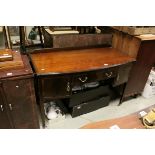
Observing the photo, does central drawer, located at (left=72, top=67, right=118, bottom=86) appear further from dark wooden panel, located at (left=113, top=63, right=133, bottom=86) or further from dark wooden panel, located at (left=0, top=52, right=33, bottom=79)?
dark wooden panel, located at (left=0, top=52, right=33, bottom=79)

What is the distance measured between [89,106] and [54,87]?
0.64 meters

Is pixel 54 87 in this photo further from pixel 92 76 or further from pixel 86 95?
pixel 86 95

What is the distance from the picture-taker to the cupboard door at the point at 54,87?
5.06 ft

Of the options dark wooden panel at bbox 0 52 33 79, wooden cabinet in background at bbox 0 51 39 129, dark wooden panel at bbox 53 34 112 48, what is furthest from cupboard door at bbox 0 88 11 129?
dark wooden panel at bbox 53 34 112 48

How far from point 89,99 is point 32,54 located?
2.66 feet

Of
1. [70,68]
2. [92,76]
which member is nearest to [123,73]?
[92,76]

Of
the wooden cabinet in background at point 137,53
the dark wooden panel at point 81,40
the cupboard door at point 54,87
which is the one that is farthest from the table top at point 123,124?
the dark wooden panel at point 81,40

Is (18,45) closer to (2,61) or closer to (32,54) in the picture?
(32,54)

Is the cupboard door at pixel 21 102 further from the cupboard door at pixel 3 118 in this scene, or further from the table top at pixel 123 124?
the table top at pixel 123 124

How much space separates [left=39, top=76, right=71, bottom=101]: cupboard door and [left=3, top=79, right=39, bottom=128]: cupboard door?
0.40ft

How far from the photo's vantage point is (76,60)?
175 centimetres

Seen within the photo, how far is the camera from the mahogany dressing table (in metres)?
1.55

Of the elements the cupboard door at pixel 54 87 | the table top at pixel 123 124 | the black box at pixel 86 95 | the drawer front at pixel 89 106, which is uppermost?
the cupboard door at pixel 54 87
